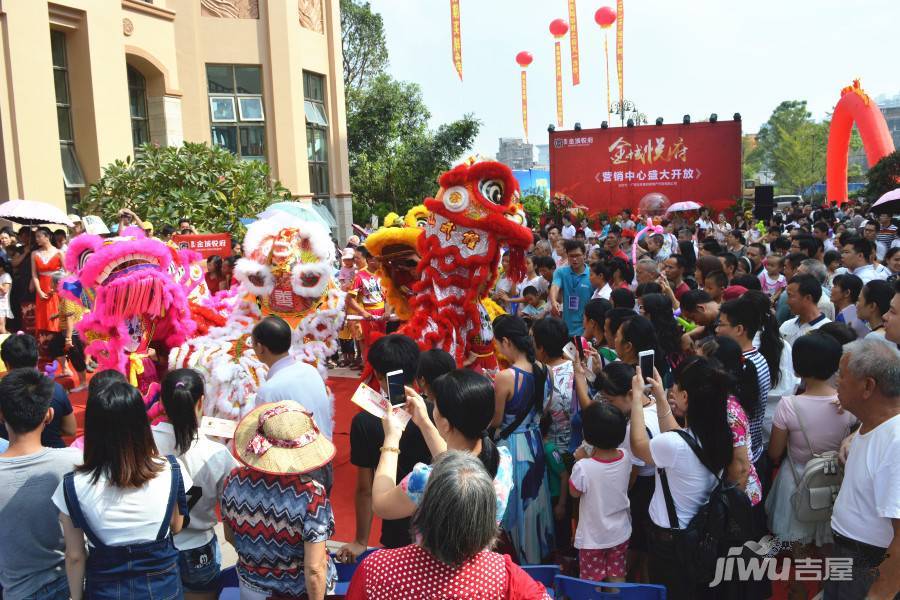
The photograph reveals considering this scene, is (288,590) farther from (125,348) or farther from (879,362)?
(125,348)

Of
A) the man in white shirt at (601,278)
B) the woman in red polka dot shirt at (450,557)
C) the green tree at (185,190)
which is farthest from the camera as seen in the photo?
the green tree at (185,190)

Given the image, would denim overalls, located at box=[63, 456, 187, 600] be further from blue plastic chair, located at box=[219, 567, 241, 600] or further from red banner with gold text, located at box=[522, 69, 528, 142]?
red banner with gold text, located at box=[522, 69, 528, 142]

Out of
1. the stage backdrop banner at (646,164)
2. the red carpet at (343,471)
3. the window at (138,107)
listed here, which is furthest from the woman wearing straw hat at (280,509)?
the stage backdrop banner at (646,164)

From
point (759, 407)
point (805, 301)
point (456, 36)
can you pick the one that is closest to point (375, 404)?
point (759, 407)

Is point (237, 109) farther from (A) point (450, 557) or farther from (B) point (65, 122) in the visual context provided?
(A) point (450, 557)

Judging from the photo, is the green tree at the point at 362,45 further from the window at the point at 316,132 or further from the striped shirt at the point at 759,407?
the striped shirt at the point at 759,407

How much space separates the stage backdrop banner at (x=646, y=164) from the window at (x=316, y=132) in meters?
6.42

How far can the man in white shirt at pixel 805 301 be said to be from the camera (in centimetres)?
395

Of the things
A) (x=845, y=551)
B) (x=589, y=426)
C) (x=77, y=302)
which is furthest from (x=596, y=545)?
(x=77, y=302)

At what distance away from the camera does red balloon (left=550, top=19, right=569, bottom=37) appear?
24.0m

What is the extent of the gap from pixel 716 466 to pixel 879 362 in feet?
1.99

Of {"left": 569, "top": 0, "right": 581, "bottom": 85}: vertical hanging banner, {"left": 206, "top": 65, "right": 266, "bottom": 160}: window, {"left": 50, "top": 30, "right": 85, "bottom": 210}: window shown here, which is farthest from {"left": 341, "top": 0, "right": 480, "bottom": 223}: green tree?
{"left": 50, "top": 30, "right": 85, "bottom": 210}: window

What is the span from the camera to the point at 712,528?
2.52 m

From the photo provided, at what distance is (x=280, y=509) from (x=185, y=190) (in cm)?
878
